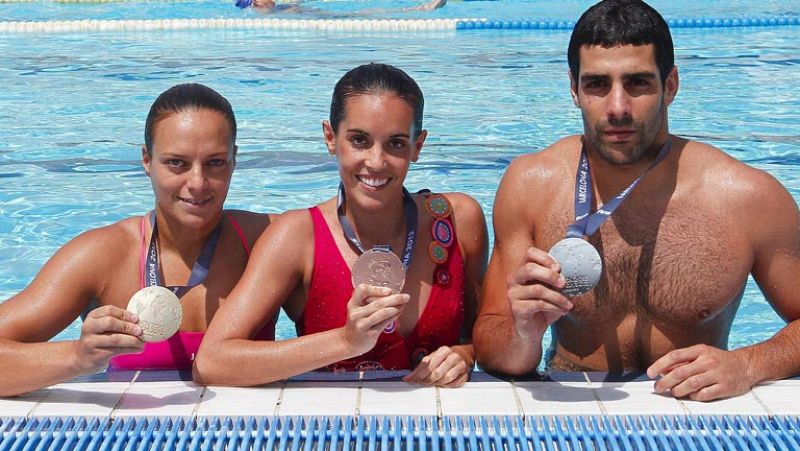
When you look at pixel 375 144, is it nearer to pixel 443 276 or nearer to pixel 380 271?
pixel 380 271

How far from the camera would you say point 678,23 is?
Result: 602 inches

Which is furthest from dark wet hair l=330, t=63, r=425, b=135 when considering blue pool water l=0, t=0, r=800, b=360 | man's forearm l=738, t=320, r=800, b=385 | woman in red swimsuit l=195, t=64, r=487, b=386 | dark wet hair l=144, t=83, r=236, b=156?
blue pool water l=0, t=0, r=800, b=360

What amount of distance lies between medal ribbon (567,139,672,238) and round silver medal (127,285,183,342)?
3.96ft

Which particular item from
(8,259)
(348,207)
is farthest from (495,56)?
(348,207)

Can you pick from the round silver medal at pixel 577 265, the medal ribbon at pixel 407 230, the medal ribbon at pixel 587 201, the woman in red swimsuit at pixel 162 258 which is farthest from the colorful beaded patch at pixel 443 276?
the round silver medal at pixel 577 265

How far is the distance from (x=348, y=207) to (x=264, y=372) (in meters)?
0.68

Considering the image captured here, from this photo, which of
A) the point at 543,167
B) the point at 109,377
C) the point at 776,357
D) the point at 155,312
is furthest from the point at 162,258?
the point at 776,357

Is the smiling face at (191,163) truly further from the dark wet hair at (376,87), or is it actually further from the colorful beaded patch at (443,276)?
the colorful beaded patch at (443,276)

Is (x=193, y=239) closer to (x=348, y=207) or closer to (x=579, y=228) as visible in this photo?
(x=348, y=207)

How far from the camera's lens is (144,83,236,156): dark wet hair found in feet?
10.9

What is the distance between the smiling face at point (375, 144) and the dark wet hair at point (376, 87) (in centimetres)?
2

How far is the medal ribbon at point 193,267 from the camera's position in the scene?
11.2 ft

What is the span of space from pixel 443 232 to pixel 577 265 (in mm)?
832

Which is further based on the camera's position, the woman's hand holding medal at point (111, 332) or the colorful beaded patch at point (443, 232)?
the colorful beaded patch at point (443, 232)
